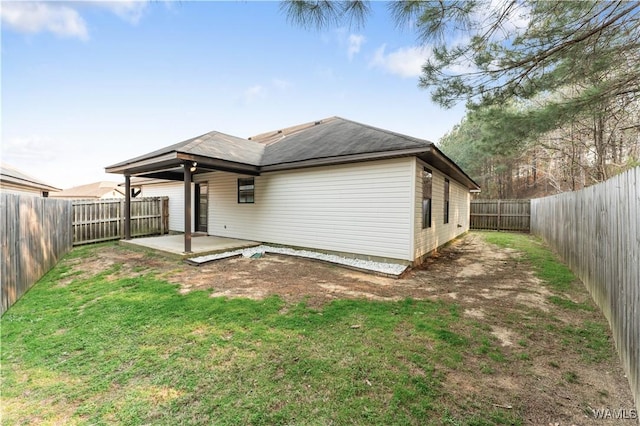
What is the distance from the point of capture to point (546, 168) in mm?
22031

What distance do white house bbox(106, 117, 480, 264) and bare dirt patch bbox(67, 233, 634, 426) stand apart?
3.35ft

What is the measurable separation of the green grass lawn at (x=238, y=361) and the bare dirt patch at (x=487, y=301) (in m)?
0.15

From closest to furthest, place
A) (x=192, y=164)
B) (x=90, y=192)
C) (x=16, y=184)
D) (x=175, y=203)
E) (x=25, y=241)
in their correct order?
(x=25, y=241) → (x=192, y=164) → (x=16, y=184) → (x=175, y=203) → (x=90, y=192)

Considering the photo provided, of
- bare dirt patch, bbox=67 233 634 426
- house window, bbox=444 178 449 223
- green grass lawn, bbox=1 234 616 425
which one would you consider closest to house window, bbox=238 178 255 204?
bare dirt patch, bbox=67 233 634 426

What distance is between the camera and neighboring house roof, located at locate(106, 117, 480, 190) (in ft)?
21.4

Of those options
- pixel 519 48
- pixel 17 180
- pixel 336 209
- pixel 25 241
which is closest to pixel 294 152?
pixel 336 209

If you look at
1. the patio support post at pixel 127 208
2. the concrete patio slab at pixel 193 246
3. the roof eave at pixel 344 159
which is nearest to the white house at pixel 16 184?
the patio support post at pixel 127 208

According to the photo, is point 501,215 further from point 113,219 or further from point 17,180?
point 17,180

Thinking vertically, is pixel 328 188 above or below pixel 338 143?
below

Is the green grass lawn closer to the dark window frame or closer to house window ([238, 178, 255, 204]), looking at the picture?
house window ([238, 178, 255, 204])

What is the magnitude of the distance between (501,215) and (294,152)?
13932mm

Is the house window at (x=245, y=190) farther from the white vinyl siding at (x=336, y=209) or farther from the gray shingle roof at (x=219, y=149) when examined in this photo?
the gray shingle roof at (x=219, y=149)

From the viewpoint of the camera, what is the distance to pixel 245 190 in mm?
9852

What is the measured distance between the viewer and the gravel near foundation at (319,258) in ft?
20.2
